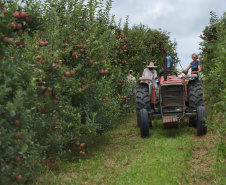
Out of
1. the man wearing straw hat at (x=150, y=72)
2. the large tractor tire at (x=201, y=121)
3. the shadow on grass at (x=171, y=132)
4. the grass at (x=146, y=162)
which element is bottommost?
the grass at (x=146, y=162)

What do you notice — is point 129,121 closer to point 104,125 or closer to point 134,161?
point 104,125

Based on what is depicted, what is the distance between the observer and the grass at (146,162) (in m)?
5.37

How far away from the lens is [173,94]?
8.32 metres

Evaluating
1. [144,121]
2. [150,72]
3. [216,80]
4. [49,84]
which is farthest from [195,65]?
[49,84]

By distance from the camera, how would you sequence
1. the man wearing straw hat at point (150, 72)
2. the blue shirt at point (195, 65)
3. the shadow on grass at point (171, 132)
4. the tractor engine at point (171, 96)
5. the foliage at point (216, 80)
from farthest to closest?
the blue shirt at point (195, 65) → the man wearing straw hat at point (150, 72) → the shadow on grass at point (171, 132) → the tractor engine at point (171, 96) → the foliage at point (216, 80)

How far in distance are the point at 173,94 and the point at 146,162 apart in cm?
264

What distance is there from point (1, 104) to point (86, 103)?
3806 millimetres

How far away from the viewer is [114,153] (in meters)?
7.16

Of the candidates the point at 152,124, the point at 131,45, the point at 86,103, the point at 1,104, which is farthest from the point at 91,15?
the point at 131,45

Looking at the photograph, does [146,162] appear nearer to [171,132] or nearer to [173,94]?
[173,94]

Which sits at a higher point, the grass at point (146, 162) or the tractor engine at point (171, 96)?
the tractor engine at point (171, 96)

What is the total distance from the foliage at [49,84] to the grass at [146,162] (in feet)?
1.50

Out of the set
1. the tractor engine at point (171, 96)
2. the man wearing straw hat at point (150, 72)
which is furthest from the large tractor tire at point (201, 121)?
the man wearing straw hat at point (150, 72)

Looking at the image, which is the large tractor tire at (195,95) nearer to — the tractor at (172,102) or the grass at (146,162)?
the tractor at (172,102)
